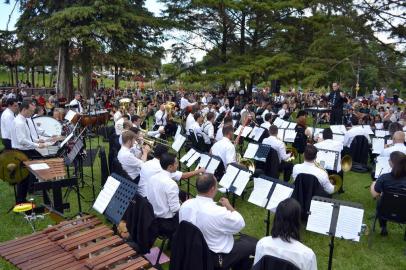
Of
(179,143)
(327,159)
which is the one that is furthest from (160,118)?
(327,159)

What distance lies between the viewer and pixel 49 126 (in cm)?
1106

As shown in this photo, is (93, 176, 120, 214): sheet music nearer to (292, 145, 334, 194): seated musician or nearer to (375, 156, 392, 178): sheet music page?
(292, 145, 334, 194): seated musician

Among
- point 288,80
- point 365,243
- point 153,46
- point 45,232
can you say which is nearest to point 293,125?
point 365,243

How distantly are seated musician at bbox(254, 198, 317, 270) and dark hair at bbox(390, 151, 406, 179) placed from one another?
3.78 m

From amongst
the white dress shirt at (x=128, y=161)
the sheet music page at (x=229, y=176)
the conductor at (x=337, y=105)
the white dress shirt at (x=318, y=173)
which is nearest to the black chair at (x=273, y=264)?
the sheet music page at (x=229, y=176)

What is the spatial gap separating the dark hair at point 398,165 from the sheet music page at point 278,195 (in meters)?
2.30

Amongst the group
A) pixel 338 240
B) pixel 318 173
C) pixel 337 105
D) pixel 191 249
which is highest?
pixel 337 105

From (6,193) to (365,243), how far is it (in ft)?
27.4

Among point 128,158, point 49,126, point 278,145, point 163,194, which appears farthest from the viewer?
point 49,126

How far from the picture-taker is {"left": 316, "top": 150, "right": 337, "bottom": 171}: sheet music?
848 centimetres

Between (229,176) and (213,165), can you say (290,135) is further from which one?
(229,176)

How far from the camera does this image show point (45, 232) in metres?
5.19

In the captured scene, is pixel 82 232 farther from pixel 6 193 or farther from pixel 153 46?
pixel 153 46

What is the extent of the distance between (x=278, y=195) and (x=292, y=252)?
214cm
